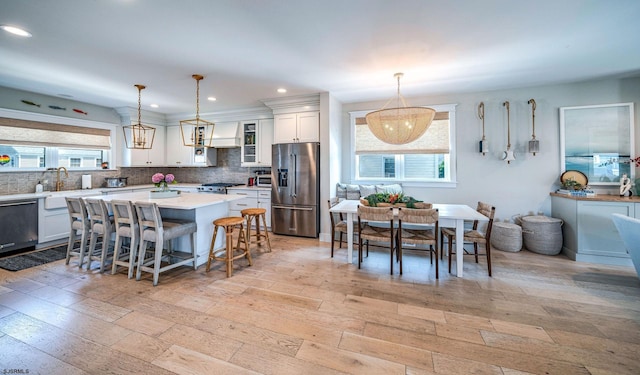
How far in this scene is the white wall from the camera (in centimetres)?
388

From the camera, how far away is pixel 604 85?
3803mm

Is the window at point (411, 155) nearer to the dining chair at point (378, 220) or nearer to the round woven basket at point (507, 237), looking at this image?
the round woven basket at point (507, 237)

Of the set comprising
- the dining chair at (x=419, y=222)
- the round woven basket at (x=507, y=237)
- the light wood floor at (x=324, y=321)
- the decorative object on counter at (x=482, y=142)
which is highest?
the decorative object on counter at (x=482, y=142)

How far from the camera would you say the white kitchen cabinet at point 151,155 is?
559 centimetres

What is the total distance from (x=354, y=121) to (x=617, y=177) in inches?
161

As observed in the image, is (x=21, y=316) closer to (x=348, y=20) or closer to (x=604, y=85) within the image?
(x=348, y=20)

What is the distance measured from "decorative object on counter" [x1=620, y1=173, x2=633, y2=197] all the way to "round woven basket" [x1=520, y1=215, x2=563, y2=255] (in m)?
0.84

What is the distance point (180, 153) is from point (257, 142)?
2.20 metres

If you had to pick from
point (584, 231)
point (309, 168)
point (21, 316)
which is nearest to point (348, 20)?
point (309, 168)

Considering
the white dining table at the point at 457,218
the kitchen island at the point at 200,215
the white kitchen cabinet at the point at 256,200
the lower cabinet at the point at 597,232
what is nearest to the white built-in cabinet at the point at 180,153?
the white kitchen cabinet at the point at 256,200

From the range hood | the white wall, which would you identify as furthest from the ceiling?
the range hood

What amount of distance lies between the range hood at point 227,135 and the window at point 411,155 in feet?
8.50

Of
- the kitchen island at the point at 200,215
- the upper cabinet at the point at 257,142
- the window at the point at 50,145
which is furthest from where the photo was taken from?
the upper cabinet at the point at 257,142

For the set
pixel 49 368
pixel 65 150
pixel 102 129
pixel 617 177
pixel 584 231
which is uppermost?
pixel 102 129
